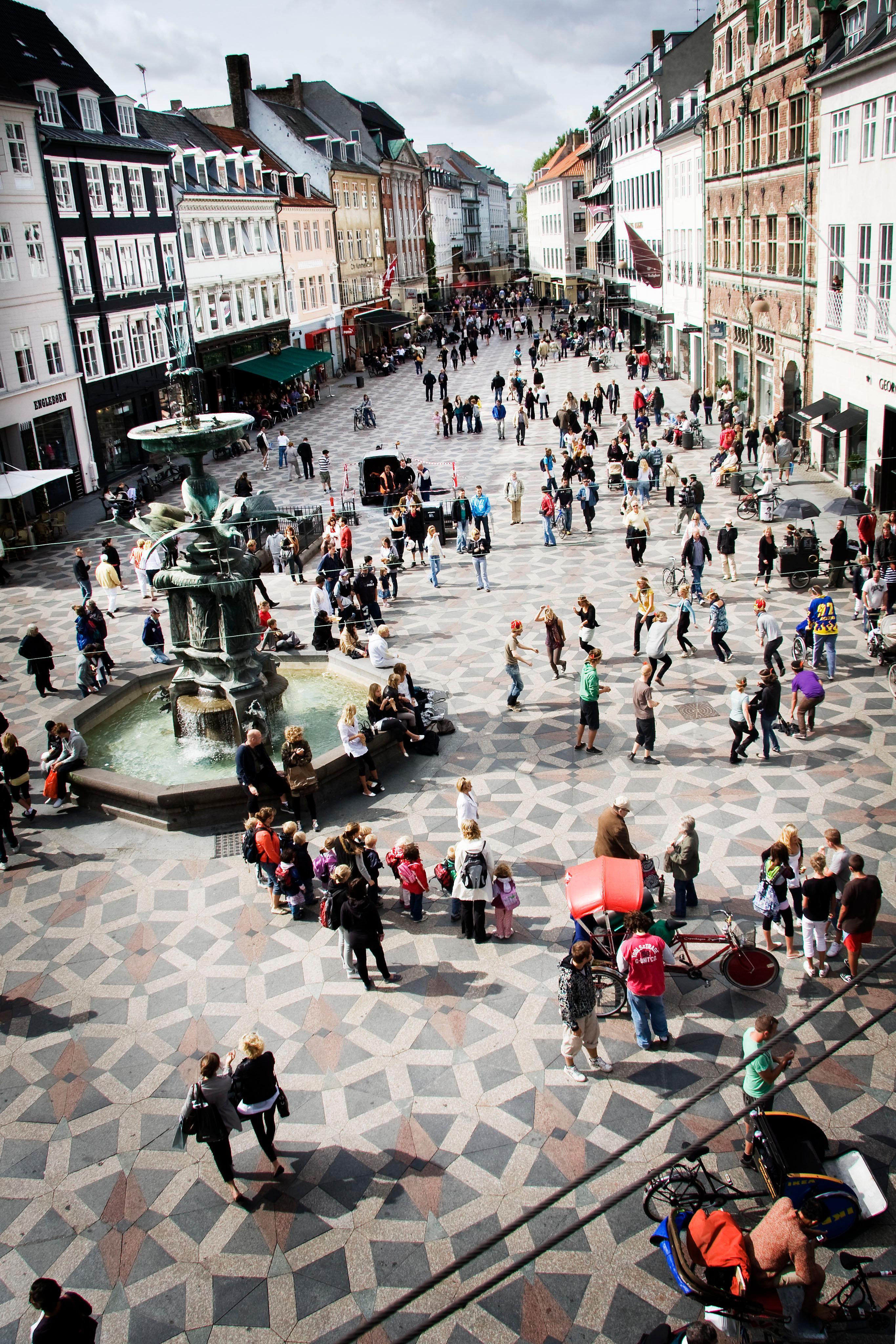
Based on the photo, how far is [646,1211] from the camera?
7.29 m

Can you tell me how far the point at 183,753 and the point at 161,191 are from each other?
3367 centimetres

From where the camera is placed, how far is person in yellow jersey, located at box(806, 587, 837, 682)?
15.3 metres

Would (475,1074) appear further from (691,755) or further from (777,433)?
(777,433)

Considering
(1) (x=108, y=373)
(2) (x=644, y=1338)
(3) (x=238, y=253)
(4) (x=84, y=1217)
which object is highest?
(3) (x=238, y=253)

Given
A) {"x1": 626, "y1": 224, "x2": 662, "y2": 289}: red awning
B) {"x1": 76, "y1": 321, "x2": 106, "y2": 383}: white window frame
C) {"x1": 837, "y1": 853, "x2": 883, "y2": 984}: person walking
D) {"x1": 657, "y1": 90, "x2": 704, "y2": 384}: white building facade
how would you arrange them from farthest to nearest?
{"x1": 657, "y1": 90, "x2": 704, "y2": 384}: white building facade, {"x1": 626, "y1": 224, "x2": 662, "y2": 289}: red awning, {"x1": 76, "y1": 321, "x2": 106, "y2": 383}: white window frame, {"x1": 837, "y1": 853, "x2": 883, "y2": 984}: person walking

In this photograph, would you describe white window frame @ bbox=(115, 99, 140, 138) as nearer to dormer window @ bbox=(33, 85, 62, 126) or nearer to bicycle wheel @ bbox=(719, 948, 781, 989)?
dormer window @ bbox=(33, 85, 62, 126)

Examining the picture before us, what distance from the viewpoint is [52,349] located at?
108ft

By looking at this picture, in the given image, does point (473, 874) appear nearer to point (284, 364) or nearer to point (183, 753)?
point (183, 753)

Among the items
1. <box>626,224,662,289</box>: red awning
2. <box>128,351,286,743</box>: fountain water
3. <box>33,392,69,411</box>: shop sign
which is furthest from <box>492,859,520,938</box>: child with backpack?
<box>626,224,662,289</box>: red awning

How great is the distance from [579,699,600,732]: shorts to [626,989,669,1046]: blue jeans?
5.57m

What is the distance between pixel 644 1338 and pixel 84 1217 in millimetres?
4294

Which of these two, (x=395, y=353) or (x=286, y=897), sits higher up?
(x=395, y=353)

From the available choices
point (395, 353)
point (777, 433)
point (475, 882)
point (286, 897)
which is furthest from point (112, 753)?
point (395, 353)

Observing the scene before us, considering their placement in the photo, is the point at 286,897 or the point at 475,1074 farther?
the point at 286,897
